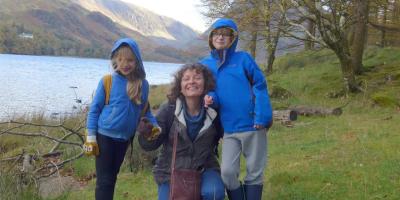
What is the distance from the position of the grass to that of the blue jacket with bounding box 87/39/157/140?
1485 millimetres

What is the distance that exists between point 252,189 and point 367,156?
2.60 meters

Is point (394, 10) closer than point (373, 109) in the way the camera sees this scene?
No

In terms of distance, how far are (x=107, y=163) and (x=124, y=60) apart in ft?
3.30

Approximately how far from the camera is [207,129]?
4.23 meters

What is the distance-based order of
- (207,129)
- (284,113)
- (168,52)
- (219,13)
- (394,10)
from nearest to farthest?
(207,129)
(284,113)
(394,10)
(219,13)
(168,52)

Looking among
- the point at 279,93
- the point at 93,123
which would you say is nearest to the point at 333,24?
the point at 279,93

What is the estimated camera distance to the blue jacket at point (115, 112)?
14.8 ft

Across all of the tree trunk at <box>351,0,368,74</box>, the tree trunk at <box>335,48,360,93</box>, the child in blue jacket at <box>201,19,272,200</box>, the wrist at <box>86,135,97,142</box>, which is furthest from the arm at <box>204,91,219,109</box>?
the tree trunk at <box>351,0,368,74</box>

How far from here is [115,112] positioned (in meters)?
4.51

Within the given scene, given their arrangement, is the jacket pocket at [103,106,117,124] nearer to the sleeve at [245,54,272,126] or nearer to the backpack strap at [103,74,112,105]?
the backpack strap at [103,74,112,105]

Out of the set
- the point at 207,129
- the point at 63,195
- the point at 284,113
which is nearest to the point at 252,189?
the point at 207,129

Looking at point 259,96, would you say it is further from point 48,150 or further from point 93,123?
point 48,150

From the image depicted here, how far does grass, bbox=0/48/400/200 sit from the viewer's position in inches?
203

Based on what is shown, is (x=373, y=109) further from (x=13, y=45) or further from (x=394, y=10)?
(x=13, y=45)
